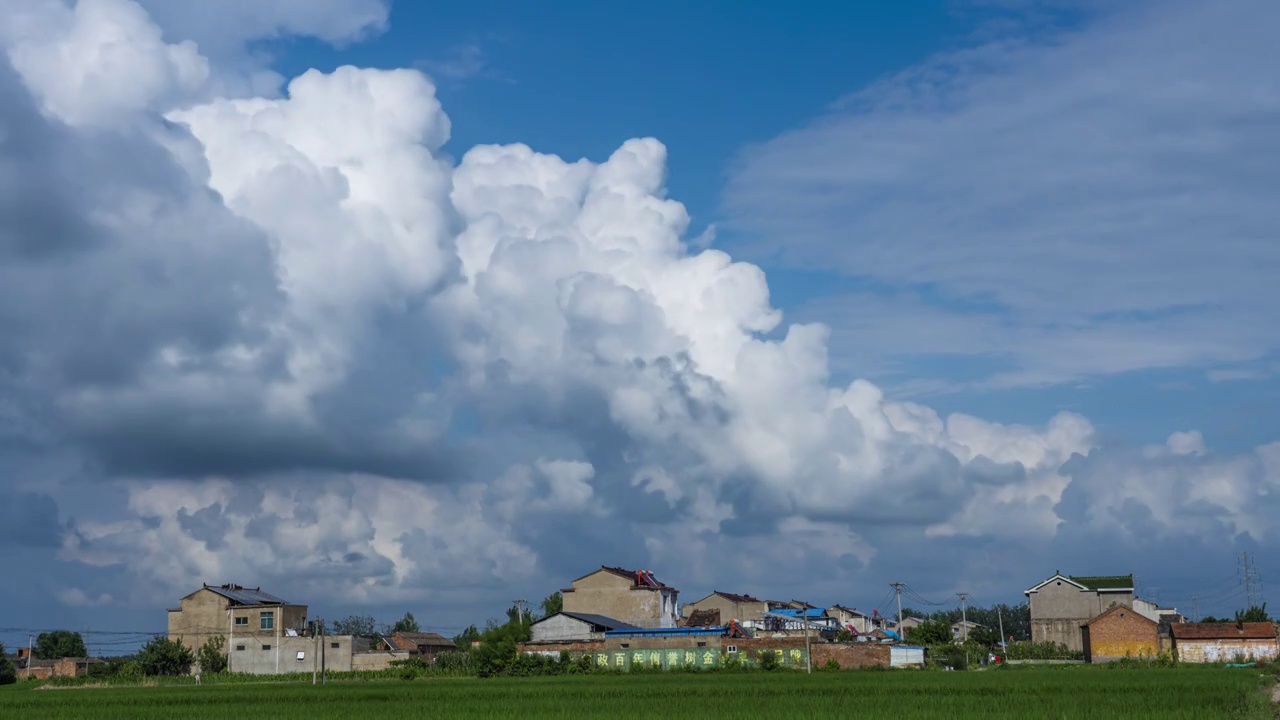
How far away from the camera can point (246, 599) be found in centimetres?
12106

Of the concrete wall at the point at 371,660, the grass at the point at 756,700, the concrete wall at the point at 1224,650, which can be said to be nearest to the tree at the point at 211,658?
the concrete wall at the point at 371,660

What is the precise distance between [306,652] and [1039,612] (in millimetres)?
83786

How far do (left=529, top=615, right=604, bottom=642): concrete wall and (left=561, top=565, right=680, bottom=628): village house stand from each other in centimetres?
1778

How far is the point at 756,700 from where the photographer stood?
50.4 metres

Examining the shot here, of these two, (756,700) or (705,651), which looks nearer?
(756,700)

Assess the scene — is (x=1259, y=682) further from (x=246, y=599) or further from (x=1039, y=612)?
(x=246, y=599)

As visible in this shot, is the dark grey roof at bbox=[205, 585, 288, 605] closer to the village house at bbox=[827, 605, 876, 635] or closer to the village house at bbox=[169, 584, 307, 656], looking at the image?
the village house at bbox=[169, 584, 307, 656]

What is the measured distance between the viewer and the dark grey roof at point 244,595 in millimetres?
119250

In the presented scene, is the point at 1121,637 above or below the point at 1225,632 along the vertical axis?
below

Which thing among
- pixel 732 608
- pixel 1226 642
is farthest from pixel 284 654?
pixel 1226 642

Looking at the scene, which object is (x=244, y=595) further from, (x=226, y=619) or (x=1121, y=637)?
(x=1121, y=637)

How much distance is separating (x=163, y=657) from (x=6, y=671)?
70.0 feet

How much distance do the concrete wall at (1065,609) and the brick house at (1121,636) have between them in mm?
24345

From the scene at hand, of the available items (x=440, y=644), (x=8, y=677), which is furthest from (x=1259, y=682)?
(x=8, y=677)
